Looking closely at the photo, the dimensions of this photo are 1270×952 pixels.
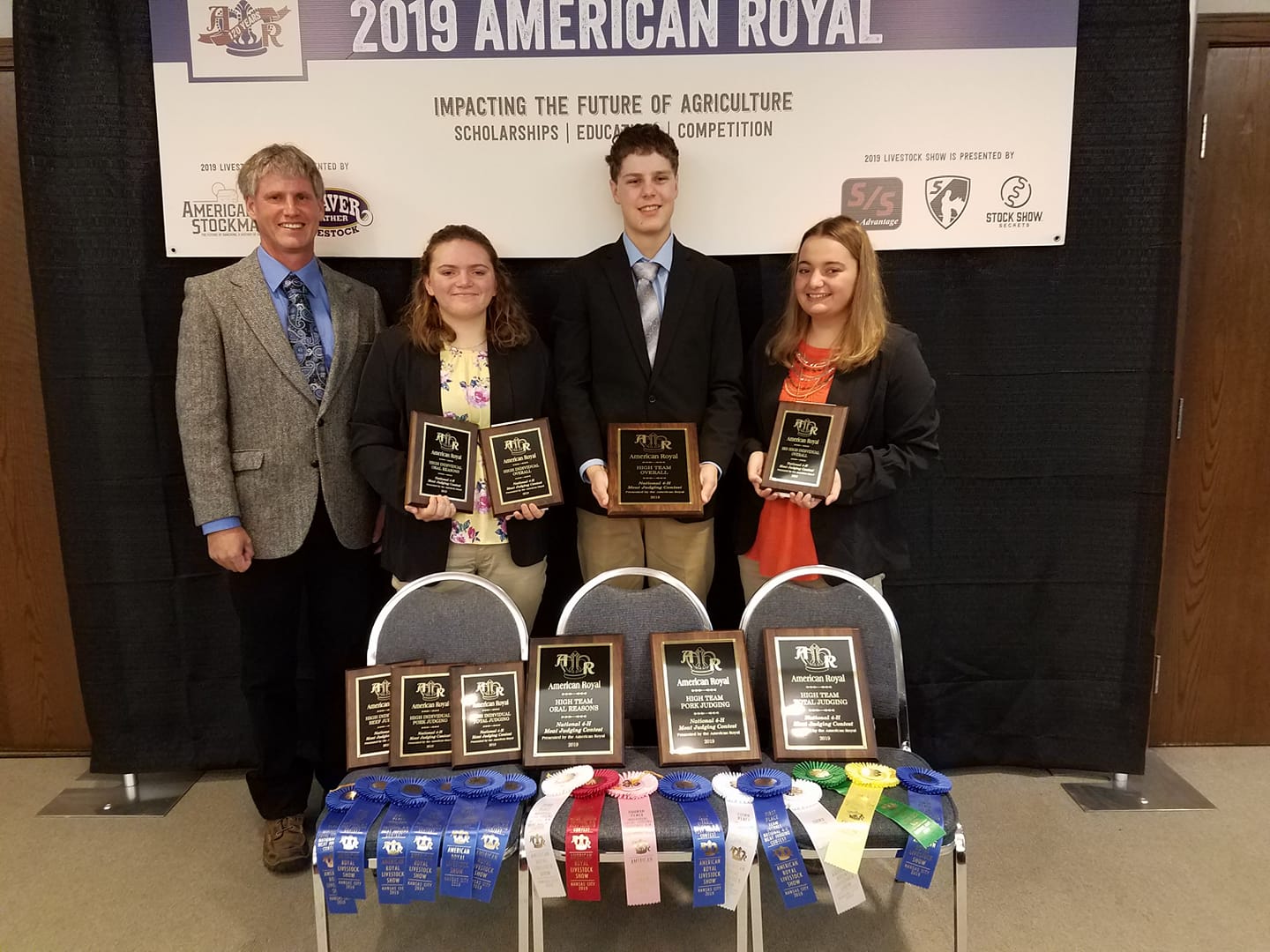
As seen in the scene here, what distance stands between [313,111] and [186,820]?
2.26 m

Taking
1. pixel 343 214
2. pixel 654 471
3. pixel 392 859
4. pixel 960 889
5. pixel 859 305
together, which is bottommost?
pixel 960 889

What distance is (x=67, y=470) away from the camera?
2635mm

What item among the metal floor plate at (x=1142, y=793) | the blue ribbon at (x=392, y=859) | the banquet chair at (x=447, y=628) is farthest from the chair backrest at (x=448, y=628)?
the metal floor plate at (x=1142, y=793)

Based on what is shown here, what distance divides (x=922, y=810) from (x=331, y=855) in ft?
4.05

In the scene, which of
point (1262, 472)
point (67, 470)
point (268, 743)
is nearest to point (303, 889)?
point (268, 743)

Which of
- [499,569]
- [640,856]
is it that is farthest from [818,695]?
[499,569]

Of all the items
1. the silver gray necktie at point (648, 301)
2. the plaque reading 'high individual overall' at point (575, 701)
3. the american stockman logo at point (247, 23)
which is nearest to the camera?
the plaque reading 'high individual overall' at point (575, 701)

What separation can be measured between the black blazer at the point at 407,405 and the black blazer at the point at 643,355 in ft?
0.47

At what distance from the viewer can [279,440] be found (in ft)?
7.19

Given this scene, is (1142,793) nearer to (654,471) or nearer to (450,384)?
(654,471)

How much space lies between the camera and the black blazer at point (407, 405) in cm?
217

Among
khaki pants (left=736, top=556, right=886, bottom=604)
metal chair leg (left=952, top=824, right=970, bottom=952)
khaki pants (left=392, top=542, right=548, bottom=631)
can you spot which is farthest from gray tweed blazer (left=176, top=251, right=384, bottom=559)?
metal chair leg (left=952, top=824, right=970, bottom=952)

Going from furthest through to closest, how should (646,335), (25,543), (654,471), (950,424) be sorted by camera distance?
(25,543), (950,424), (646,335), (654,471)

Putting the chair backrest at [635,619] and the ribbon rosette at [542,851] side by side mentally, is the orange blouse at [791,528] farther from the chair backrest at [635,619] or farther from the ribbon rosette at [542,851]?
the ribbon rosette at [542,851]
